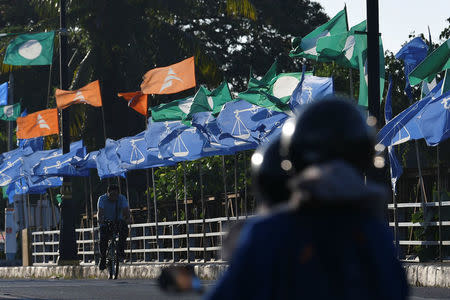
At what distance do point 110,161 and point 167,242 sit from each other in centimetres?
246

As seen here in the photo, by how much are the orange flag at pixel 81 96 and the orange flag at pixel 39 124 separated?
3107mm

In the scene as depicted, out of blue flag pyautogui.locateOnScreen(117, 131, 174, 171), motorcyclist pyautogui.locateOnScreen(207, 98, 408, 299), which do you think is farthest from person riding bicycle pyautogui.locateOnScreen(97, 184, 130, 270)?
motorcyclist pyautogui.locateOnScreen(207, 98, 408, 299)

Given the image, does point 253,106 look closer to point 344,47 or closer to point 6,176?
point 344,47

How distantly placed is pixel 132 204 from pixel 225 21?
15162 millimetres

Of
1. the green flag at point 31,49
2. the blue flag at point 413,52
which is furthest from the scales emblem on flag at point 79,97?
the blue flag at point 413,52

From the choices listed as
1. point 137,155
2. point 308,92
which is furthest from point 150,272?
point 137,155

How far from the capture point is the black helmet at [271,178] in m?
2.79

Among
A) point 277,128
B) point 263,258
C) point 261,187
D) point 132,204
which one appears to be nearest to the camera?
point 263,258

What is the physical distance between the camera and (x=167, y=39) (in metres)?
37.9

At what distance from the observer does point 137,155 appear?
84.0ft

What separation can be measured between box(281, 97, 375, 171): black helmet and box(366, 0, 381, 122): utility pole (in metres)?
13.3

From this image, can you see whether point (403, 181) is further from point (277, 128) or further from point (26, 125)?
point (26, 125)

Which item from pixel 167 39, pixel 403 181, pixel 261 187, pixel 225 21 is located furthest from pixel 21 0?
pixel 261 187

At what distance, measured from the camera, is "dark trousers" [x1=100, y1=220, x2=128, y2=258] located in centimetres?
1973
